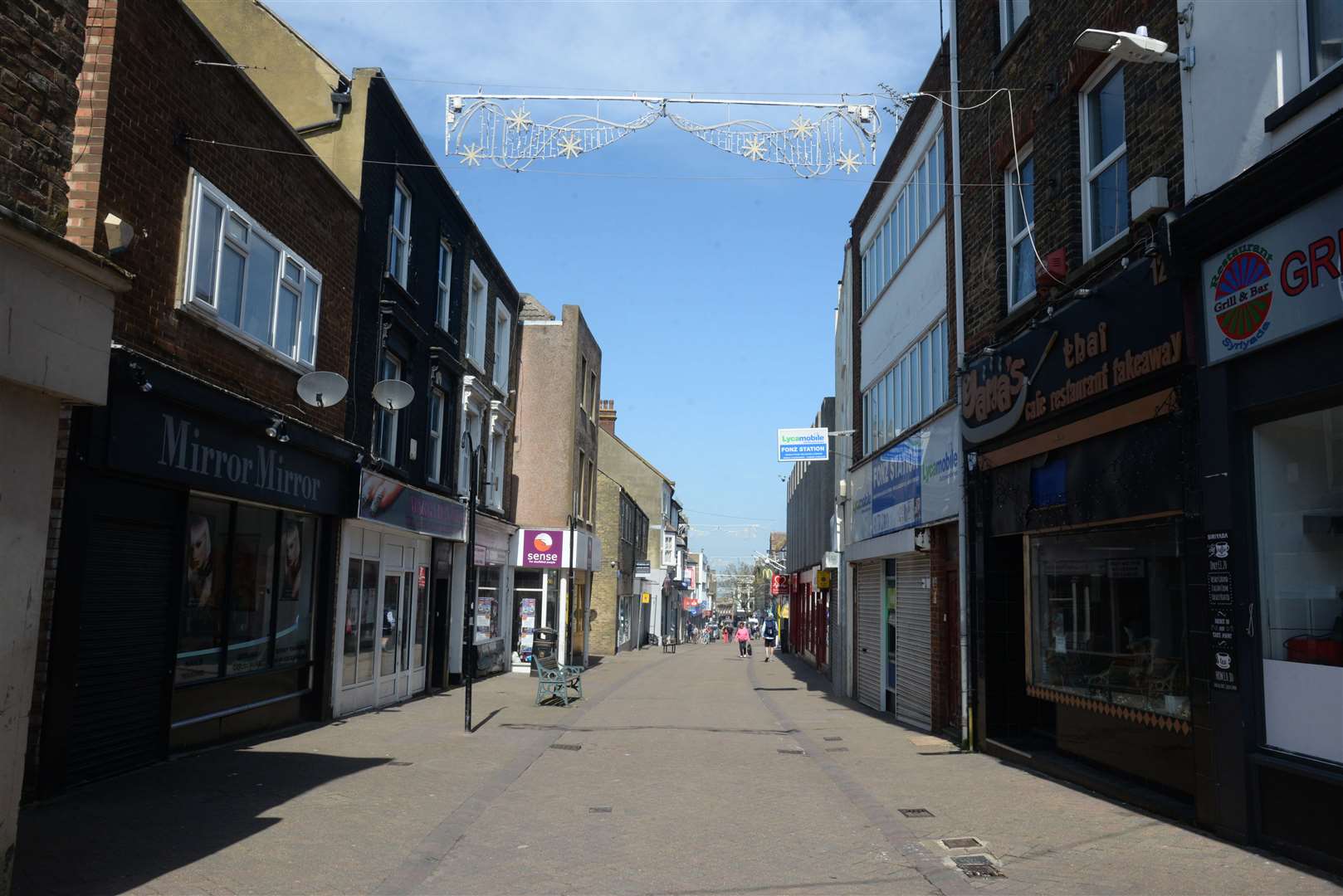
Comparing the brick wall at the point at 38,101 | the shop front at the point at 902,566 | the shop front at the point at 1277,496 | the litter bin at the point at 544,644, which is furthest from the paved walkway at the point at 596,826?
the litter bin at the point at 544,644

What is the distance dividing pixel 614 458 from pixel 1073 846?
2065 inches

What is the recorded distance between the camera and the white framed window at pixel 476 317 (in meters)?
Answer: 23.2

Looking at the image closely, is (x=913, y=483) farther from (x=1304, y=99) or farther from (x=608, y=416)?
(x=608, y=416)

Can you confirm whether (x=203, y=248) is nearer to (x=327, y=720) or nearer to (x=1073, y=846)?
(x=327, y=720)

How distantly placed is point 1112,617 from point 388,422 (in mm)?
12012

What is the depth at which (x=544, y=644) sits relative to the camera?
28531 millimetres

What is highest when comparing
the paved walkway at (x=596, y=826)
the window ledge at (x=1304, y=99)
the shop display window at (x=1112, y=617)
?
the window ledge at (x=1304, y=99)

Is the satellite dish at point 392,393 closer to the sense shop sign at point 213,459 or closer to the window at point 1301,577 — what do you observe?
the sense shop sign at point 213,459

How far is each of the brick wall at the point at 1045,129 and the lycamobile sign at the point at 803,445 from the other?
7.59m

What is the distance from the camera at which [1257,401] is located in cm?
764

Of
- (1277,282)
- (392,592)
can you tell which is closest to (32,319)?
(1277,282)

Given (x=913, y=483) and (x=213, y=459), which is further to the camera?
(x=913, y=483)

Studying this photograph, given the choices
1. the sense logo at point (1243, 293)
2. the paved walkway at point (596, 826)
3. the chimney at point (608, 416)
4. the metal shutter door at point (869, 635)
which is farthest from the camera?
the chimney at point (608, 416)

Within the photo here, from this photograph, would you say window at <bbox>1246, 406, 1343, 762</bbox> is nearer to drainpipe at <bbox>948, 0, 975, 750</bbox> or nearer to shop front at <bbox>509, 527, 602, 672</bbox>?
drainpipe at <bbox>948, 0, 975, 750</bbox>
